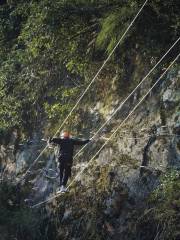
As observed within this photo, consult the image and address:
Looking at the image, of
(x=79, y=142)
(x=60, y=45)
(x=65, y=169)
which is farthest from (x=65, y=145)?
(x=60, y=45)

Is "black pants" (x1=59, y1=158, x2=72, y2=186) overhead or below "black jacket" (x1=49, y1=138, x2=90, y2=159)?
below

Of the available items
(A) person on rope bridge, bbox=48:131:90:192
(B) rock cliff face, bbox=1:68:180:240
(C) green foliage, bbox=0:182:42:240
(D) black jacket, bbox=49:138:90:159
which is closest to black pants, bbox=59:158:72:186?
(A) person on rope bridge, bbox=48:131:90:192

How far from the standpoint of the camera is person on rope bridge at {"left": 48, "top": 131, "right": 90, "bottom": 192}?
10.9m

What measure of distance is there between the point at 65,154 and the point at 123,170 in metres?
1.31

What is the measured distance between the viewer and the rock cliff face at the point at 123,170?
9914mm

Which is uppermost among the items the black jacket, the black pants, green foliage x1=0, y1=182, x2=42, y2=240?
the black jacket

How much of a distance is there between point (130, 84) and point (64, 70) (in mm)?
2773

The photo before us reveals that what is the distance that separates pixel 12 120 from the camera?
45.7ft

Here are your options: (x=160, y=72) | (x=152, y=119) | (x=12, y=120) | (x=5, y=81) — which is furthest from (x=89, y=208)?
(x=5, y=81)

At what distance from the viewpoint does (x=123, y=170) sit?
1050 centimetres

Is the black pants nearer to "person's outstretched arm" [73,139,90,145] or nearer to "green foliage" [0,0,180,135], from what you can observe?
"person's outstretched arm" [73,139,90,145]

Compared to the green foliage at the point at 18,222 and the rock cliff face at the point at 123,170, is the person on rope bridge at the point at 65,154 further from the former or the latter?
the green foliage at the point at 18,222

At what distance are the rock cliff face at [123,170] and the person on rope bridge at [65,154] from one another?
47 centimetres

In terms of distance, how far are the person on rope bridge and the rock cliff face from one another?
0.47 meters
